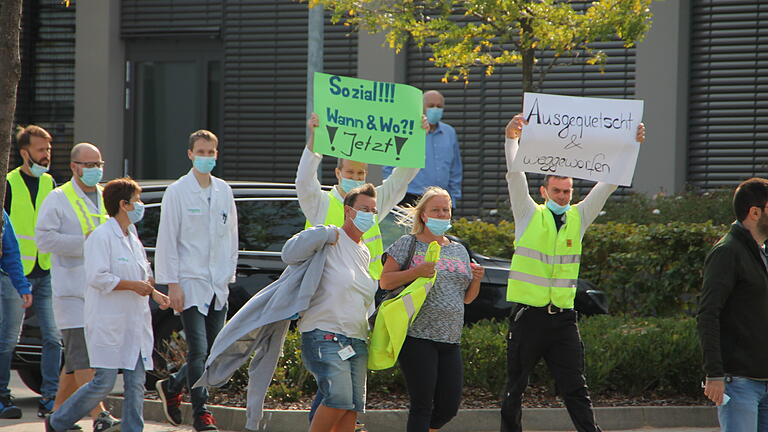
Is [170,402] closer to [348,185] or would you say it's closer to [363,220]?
[348,185]

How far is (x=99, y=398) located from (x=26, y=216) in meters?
2.46

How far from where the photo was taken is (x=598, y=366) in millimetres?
9391

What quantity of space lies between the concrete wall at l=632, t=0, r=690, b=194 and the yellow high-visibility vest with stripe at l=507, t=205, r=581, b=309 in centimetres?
879

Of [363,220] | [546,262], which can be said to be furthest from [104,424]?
[546,262]

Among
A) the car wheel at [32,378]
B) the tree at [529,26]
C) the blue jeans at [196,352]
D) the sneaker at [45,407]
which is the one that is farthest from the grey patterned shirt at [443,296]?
the tree at [529,26]

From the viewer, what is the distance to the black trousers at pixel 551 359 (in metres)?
7.60

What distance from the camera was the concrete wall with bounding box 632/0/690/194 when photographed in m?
16.2

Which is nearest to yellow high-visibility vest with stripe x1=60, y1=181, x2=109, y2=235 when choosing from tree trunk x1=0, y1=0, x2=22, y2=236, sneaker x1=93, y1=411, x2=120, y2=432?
tree trunk x1=0, y1=0, x2=22, y2=236

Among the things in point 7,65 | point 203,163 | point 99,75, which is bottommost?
point 203,163

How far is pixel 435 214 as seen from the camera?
7.26m

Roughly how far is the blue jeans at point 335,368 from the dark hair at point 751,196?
2.36 metres

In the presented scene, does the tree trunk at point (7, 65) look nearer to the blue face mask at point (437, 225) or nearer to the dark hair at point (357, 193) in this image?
the dark hair at point (357, 193)

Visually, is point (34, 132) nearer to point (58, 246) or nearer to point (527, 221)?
point (58, 246)

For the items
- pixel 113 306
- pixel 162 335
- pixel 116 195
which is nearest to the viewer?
pixel 113 306
